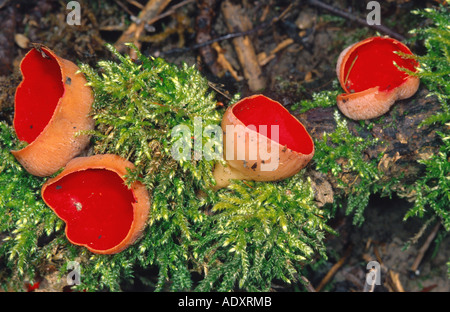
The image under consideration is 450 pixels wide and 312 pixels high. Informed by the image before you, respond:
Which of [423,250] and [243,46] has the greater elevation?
[243,46]

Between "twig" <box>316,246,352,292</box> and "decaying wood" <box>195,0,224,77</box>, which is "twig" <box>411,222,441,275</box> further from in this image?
"decaying wood" <box>195,0,224,77</box>

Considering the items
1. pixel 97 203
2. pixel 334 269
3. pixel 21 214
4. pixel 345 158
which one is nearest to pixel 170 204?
pixel 97 203

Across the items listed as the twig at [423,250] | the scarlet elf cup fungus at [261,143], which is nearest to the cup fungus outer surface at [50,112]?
the scarlet elf cup fungus at [261,143]

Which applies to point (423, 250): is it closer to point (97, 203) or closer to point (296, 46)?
point (296, 46)

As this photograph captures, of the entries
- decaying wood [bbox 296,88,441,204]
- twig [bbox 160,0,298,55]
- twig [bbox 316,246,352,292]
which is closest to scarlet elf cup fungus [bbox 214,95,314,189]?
decaying wood [bbox 296,88,441,204]

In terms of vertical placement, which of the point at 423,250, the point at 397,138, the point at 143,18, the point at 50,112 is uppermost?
the point at 143,18

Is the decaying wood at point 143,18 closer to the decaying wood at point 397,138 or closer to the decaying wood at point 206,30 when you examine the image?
the decaying wood at point 206,30
